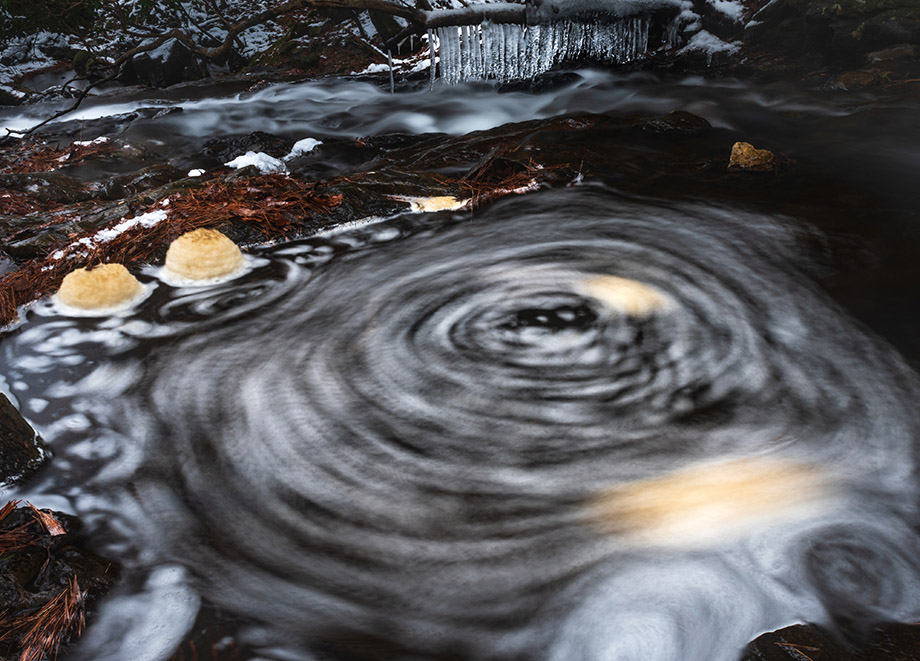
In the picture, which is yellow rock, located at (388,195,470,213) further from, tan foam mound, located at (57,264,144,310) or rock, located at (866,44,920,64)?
rock, located at (866,44,920,64)

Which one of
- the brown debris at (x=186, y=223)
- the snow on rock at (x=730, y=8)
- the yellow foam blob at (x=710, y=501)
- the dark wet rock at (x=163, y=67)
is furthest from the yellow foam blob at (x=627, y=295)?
the dark wet rock at (x=163, y=67)

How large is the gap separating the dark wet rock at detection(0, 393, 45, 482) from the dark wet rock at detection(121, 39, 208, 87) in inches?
613

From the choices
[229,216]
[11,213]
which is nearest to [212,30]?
[11,213]

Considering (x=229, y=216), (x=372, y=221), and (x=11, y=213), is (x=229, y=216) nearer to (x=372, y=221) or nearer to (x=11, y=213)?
(x=372, y=221)

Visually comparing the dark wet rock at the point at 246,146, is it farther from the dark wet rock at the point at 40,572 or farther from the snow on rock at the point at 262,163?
the dark wet rock at the point at 40,572

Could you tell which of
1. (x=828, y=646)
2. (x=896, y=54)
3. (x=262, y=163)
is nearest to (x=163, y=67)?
(x=262, y=163)

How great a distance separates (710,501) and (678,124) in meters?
5.77

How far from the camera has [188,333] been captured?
145 inches

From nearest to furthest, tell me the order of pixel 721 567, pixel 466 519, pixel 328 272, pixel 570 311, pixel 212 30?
pixel 721 567
pixel 466 519
pixel 570 311
pixel 328 272
pixel 212 30

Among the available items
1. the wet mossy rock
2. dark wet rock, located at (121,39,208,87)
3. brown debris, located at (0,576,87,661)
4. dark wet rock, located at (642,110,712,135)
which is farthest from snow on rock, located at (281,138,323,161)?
dark wet rock, located at (121,39,208,87)

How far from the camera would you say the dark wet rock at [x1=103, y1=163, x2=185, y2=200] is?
6773 millimetres

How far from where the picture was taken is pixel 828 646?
1759 millimetres

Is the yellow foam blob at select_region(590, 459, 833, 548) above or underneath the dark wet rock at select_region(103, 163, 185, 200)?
underneath

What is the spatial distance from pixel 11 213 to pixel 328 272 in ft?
13.1
